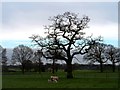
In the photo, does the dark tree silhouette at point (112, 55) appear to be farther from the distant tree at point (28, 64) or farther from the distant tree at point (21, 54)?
the distant tree at point (28, 64)

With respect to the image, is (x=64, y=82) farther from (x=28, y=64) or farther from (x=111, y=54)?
(x=111, y=54)

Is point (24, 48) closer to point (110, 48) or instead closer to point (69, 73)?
point (110, 48)

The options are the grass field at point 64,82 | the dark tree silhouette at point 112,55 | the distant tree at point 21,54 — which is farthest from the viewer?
the dark tree silhouette at point 112,55

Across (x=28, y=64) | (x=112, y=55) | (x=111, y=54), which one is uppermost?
(x=111, y=54)

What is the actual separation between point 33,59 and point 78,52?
47.1 m

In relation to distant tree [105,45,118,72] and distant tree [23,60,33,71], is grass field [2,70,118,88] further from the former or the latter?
distant tree [105,45,118,72]

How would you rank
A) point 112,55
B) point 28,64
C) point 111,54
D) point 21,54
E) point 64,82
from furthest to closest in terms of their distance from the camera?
point 112,55 → point 111,54 → point 21,54 → point 28,64 → point 64,82

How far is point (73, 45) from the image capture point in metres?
59.3

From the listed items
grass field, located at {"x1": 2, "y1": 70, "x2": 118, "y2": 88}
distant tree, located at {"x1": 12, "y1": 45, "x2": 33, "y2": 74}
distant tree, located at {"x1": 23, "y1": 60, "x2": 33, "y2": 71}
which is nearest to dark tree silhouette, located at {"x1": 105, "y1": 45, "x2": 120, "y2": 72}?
distant tree, located at {"x1": 12, "y1": 45, "x2": 33, "y2": 74}

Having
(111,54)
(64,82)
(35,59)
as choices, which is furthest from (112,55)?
(64,82)

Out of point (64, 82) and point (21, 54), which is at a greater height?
point (21, 54)

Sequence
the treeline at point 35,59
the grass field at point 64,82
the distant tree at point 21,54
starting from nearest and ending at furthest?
the grass field at point 64,82 → the treeline at point 35,59 → the distant tree at point 21,54

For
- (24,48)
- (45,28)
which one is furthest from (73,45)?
(24,48)

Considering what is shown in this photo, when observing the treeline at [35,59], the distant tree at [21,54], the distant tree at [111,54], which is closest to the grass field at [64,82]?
the treeline at [35,59]
